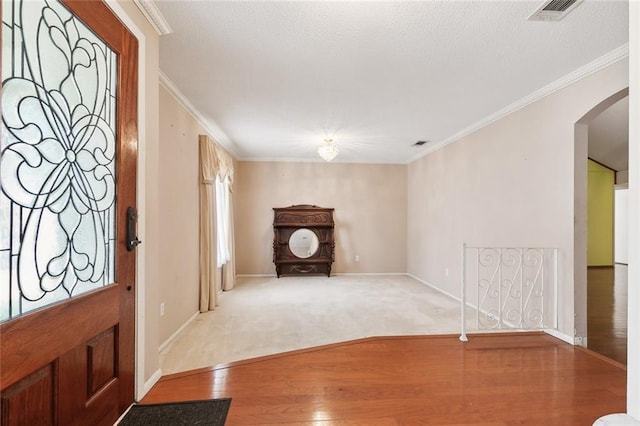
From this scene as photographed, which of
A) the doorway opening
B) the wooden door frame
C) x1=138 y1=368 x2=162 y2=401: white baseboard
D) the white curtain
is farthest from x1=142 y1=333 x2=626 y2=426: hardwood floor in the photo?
the white curtain

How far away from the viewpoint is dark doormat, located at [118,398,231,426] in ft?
5.38

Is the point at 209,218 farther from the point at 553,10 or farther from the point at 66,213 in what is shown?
the point at 553,10

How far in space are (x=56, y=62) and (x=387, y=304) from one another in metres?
4.16

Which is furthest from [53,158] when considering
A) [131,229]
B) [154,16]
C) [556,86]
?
[556,86]

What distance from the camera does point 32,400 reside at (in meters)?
1.10

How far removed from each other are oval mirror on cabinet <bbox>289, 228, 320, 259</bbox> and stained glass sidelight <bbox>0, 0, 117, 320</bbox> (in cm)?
473

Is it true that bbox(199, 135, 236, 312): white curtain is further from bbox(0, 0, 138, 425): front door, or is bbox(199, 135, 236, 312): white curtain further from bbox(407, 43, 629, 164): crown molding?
bbox(407, 43, 629, 164): crown molding

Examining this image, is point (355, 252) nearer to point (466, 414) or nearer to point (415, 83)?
point (415, 83)

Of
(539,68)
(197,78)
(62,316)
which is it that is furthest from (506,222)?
(62,316)

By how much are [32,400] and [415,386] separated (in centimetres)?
202

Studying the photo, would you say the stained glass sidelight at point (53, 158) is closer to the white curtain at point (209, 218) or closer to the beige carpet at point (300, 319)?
the beige carpet at point (300, 319)

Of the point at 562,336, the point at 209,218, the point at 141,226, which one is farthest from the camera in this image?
the point at 209,218

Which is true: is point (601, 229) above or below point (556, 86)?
below

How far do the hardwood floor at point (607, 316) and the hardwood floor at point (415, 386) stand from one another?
459mm
